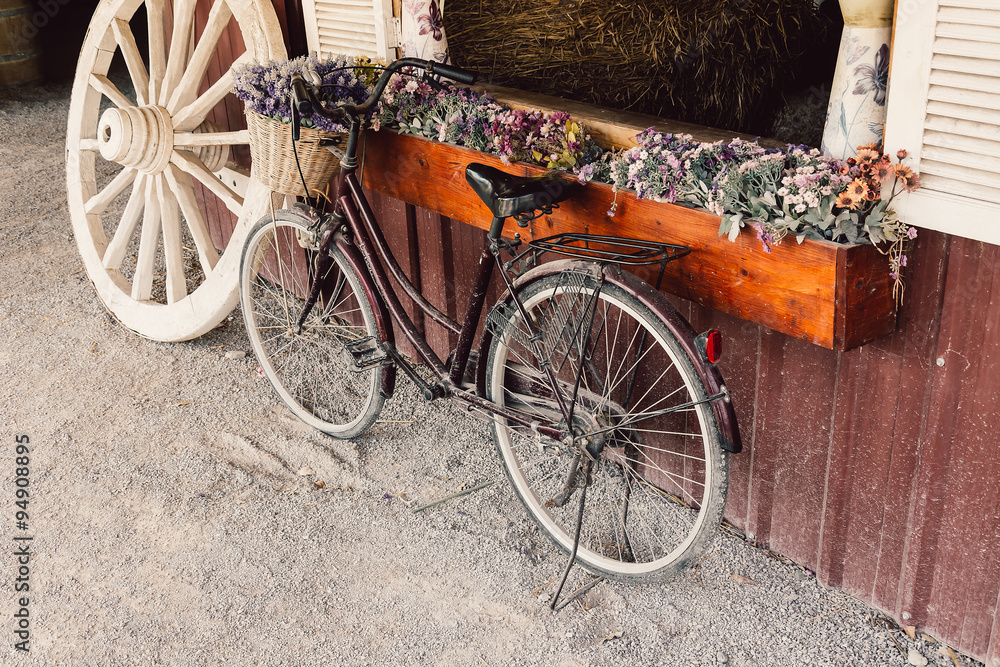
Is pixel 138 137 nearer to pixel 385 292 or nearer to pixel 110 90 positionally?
pixel 110 90

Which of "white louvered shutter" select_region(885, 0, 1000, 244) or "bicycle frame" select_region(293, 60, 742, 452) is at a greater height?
"white louvered shutter" select_region(885, 0, 1000, 244)

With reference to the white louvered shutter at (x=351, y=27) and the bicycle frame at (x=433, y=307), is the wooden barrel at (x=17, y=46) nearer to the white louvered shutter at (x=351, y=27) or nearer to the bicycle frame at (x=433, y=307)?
the white louvered shutter at (x=351, y=27)

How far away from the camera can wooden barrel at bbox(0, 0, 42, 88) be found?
7.05 m

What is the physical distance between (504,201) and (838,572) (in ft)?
4.11

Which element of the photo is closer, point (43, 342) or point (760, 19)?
point (760, 19)

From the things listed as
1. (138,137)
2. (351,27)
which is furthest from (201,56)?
(351,27)

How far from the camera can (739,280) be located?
186 cm

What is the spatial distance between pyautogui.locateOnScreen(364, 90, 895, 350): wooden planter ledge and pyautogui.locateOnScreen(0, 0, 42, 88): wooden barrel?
20.5ft

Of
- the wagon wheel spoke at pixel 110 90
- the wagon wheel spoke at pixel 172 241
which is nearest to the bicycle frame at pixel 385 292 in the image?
the wagon wheel spoke at pixel 172 241

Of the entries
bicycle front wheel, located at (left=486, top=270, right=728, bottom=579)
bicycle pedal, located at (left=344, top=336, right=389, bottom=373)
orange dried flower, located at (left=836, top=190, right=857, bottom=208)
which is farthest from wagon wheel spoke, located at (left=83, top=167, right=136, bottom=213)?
orange dried flower, located at (left=836, top=190, right=857, bottom=208)

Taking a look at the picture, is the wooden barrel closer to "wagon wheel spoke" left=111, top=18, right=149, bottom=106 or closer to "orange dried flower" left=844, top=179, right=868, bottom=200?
"wagon wheel spoke" left=111, top=18, right=149, bottom=106

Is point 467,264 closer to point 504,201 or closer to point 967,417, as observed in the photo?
point 504,201

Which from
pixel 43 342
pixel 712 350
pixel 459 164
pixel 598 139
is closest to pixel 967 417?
pixel 712 350

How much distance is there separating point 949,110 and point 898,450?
2.51 ft
